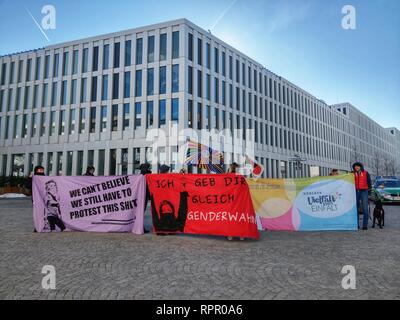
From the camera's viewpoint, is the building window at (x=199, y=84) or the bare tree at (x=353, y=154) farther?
the bare tree at (x=353, y=154)

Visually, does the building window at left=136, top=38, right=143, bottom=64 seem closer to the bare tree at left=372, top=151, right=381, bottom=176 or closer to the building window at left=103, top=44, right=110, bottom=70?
the building window at left=103, top=44, right=110, bottom=70

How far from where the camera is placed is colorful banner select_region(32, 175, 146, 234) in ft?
28.8

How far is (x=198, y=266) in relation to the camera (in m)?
5.00

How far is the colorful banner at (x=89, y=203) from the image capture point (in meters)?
8.77

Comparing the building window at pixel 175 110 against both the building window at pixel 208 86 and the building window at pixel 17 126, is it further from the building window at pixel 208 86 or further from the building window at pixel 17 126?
the building window at pixel 17 126

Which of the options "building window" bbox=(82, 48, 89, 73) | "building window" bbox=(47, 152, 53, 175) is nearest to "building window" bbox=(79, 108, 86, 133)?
"building window" bbox=(82, 48, 89, 73)

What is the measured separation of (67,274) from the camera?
4.52 metres

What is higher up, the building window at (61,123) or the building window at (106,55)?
the building window at (106,55)

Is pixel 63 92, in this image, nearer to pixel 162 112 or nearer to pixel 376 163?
pixel 162 112

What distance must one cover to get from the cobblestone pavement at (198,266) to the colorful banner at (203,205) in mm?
313

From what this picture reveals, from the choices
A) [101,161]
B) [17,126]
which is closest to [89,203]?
[101,161]

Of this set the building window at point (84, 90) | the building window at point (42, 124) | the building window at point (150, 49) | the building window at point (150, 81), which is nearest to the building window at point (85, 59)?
the building window at point (84, 90)

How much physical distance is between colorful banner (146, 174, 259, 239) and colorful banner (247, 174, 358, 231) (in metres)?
2.23
